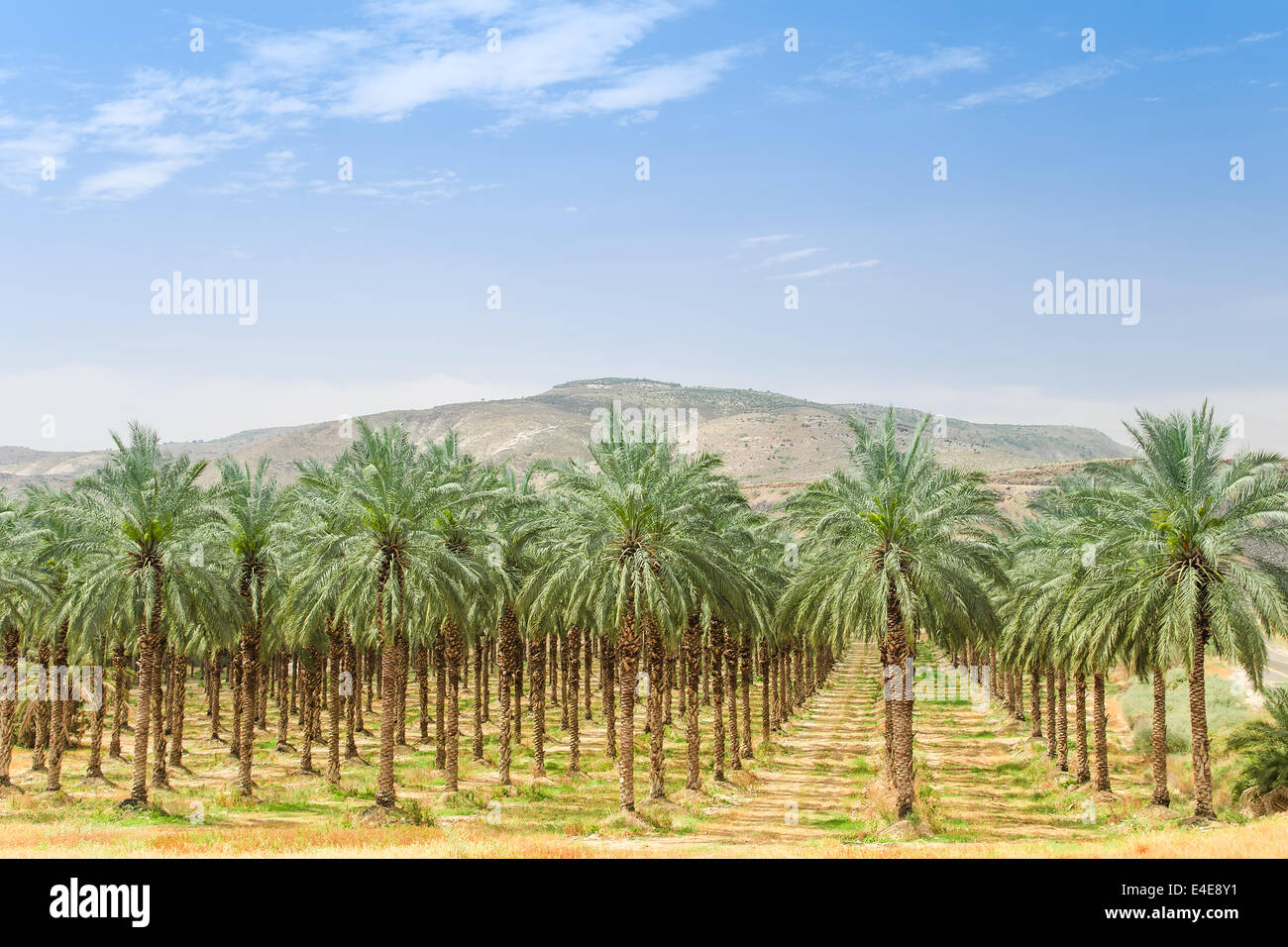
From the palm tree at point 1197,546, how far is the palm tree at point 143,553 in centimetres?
2886

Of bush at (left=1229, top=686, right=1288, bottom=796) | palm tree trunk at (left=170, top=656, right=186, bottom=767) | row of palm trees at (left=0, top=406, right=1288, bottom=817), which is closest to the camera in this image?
row of palm trees at (left=0, top=406, right=1288, bottom=817)

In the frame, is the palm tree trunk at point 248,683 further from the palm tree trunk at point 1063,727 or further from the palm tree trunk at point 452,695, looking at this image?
the palm tree trunk at point 1063,727

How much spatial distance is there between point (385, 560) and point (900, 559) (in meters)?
16.2

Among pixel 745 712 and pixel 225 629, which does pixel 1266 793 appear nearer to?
pixel 745 712

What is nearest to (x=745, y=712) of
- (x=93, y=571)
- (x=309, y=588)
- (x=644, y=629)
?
(x=644, y=629)

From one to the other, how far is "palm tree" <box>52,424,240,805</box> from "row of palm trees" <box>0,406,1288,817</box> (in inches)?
3.4

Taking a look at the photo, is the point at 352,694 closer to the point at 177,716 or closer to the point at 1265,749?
the point at 177,716

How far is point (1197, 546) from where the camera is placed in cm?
2989

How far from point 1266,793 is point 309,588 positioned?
101ft

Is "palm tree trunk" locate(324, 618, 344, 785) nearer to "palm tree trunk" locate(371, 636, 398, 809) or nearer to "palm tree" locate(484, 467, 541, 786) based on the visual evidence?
"palm tree trunk" locate(371, 636, 398, 809)

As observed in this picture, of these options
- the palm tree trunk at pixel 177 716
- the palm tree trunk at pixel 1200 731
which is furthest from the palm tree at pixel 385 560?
the palm tree trunk at pixel 1200 731

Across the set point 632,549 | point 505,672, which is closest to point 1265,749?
point 632,549

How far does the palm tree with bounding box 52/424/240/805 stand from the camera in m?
33.2

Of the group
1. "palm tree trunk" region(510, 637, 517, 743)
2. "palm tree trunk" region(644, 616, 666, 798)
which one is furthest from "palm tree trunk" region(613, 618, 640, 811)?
"palm tree trunk" region(510, 637, 517, 743)
